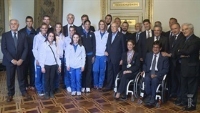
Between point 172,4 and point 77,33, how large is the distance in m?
3.01

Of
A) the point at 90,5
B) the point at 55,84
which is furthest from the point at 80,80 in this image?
the point at 90,5

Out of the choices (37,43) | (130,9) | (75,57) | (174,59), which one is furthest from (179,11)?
(37,43)

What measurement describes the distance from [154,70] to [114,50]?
953mm

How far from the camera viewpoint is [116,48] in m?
4.51

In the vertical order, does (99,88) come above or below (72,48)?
below

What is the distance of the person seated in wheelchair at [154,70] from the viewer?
383 centimetres

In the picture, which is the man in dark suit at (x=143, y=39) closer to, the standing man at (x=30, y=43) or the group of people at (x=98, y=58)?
the group of people at (x=98, y=58)

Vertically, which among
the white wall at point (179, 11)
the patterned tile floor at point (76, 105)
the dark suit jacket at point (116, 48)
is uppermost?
the white wall at point (179, 11)

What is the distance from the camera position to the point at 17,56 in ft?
12.7

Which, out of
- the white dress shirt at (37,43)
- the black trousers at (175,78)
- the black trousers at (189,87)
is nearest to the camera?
the black trousers at (189,87)

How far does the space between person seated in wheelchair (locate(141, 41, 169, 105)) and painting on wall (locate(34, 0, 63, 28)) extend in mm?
3595

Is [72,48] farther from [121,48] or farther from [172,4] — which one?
[172,4]

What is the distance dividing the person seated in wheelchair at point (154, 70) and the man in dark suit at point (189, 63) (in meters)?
0.36

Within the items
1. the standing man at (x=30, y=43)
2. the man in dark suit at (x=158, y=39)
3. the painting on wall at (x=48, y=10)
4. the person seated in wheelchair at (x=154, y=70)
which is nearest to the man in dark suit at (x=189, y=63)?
the person seated in wheelchair at (x=154, y=70)
